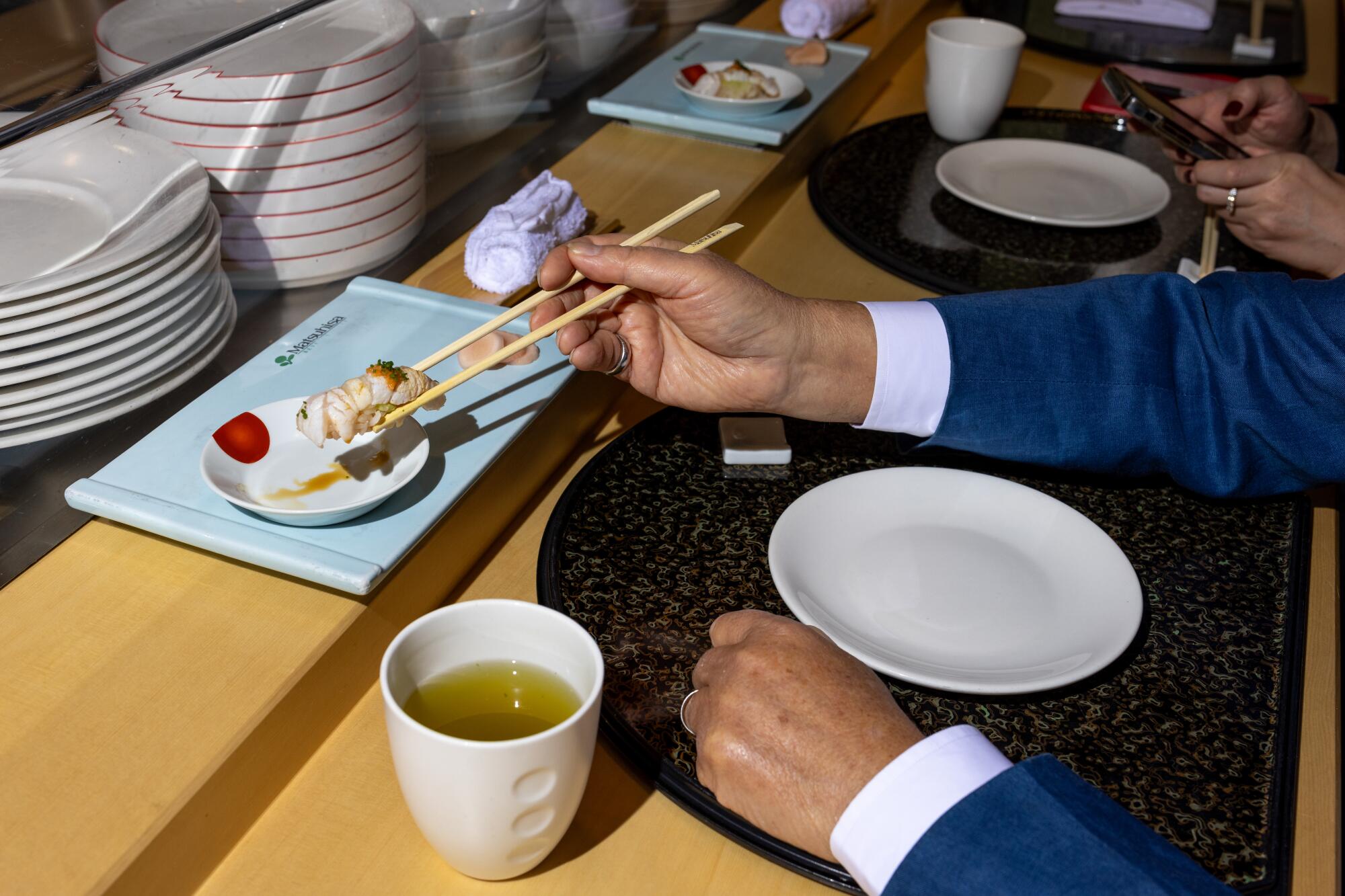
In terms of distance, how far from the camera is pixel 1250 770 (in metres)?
0.78

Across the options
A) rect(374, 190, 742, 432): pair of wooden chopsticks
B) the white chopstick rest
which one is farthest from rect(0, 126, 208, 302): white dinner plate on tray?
the white chopstick rest

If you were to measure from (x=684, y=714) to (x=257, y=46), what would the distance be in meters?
0.77

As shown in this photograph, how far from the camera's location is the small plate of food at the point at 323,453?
0.84 meters

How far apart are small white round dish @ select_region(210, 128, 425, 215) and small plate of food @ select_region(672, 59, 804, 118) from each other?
53 centimetres

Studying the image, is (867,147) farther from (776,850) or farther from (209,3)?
(776,850)

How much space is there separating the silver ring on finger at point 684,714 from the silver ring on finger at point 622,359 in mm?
374

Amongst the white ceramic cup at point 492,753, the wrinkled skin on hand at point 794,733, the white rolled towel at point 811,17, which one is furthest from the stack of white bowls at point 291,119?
the white rolled towel at point 811,17

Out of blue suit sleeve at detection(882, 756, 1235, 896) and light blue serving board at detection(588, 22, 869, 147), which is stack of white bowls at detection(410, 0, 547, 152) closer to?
light blue serving board at detection(588, 22, 869, 147)

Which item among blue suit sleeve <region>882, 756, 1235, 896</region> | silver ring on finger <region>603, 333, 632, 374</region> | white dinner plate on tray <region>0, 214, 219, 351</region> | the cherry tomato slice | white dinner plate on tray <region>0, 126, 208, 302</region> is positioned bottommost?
blue suit sleeve <region>882, 756, 1235, 896</region>

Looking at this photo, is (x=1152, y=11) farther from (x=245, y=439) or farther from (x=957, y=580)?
(x=245, y=439)

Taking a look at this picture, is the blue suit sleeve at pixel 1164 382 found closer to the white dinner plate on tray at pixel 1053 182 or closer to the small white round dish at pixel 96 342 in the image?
the white dinner plate on tray at pixel 1053 182

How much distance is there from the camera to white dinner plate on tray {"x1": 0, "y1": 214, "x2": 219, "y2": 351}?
2.70 ft

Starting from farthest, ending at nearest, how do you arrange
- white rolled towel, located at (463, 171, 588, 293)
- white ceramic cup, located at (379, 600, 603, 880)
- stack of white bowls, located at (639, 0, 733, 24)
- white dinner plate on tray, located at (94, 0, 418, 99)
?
1. stack of white bowls, located at (639, 0, 733, 24)
2. white rolled towel, located at (463, 171, 588, 293)
3. white dinner plate on tray, located at (94, 0, 418, 99)
4. white ceramic cup, located at (379, 600, 603, 880)

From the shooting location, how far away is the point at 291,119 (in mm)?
1090
